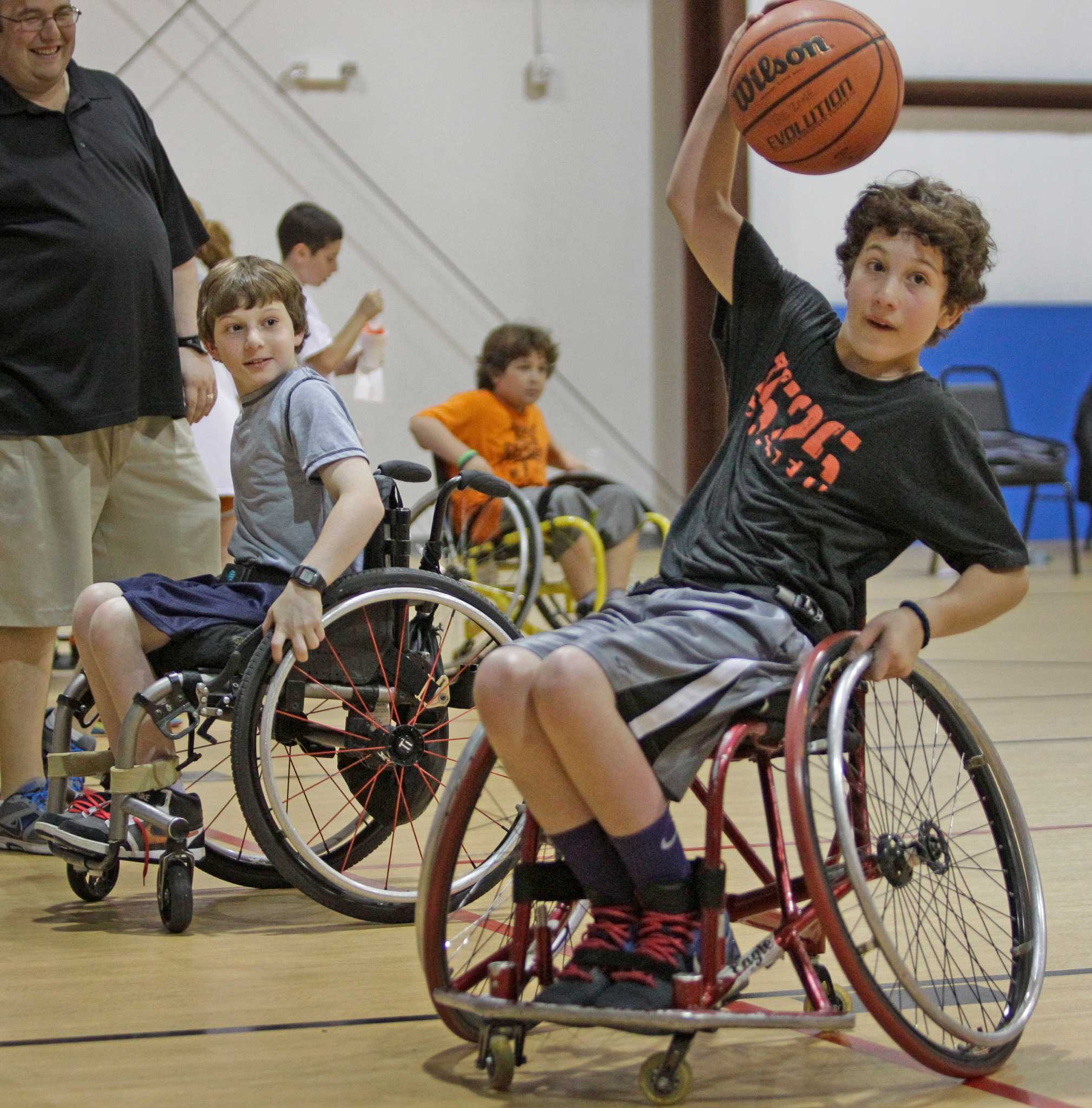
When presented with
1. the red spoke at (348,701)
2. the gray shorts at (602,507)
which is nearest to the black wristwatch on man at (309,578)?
the red spoke at (348,701)

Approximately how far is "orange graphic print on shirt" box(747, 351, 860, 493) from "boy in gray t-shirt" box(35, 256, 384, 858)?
21.1 inches

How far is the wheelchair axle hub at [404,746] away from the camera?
1940 mm

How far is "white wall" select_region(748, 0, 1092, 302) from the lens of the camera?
729 cm

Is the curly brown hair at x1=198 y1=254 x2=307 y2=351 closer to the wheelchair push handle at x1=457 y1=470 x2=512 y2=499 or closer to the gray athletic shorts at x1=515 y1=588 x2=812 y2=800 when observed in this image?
the wheelchair push handle at x1=457 y1=470 x2=512 y2=499

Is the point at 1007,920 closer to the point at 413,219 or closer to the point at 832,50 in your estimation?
the point at 832,50

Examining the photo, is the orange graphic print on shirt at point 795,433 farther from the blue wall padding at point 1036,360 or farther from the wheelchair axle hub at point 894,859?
the blue wall padding at point 1036,360

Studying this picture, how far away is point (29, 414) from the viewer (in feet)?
7.45

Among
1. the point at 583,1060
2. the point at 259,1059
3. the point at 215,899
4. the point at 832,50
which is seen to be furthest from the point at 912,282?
the point at 215,899

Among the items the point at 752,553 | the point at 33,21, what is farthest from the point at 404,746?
the point at 33,21

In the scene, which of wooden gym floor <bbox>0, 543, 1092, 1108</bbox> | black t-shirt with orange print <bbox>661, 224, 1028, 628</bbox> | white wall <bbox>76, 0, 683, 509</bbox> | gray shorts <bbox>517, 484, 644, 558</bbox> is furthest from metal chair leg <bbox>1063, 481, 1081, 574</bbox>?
black t-shirt with orange print <bbox>661, 224, 1028, 628</bbox>

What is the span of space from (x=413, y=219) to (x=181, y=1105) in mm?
6109

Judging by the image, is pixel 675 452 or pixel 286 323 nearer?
pixel 286 323

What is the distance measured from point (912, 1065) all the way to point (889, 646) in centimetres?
40

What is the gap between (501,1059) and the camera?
1.37 meters
